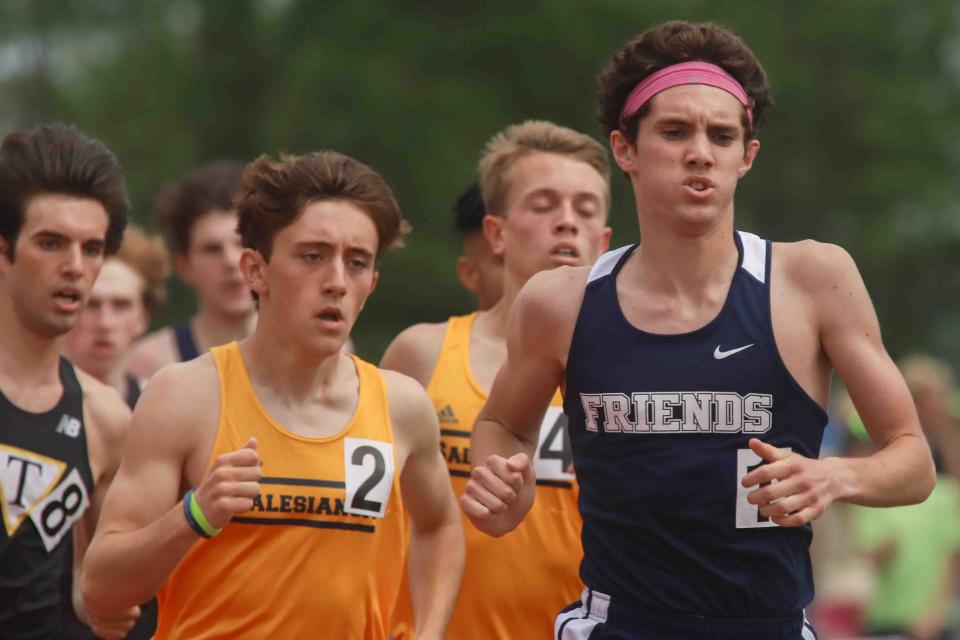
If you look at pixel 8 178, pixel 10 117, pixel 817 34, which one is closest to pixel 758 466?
pixel 8 178

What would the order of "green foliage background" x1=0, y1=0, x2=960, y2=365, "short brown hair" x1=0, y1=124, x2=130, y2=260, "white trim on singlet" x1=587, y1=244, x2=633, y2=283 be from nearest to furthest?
"white trim on singlet" x1=587, y1=244, x2=633, y2=283
"short brown hair" x1=0, y1=124, x2=130, y2=260
"green foliage background" x1=0, y1=0, x2=960, y2=365

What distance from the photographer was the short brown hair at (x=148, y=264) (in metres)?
9.11

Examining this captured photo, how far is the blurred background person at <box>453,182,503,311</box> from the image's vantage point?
760cm

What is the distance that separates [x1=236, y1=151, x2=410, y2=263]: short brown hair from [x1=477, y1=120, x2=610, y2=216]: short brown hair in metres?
1.37

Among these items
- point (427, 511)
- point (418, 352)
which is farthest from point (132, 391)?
point (427, 511)

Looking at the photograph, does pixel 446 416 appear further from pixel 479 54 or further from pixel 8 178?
pixel 479 54

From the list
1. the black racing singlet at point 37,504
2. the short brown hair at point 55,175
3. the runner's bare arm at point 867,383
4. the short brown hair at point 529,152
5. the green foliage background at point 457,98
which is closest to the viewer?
the runner's bare arm at point 867,383

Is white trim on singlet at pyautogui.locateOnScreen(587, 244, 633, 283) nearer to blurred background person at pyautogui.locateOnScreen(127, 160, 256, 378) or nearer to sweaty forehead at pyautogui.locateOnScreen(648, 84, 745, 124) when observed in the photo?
sweaty forehead at pyautogui.locateOnScreen(648, 84, 745, 124)

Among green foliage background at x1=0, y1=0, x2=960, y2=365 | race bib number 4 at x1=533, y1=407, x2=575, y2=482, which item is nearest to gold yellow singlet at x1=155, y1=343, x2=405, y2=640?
race bib number 4 at x1=533, y1=407, x2=575, y2=482

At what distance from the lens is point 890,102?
84.6 ft

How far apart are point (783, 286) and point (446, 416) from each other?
184cm

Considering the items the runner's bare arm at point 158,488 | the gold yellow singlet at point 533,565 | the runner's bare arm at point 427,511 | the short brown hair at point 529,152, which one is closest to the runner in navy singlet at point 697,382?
the runner's bare arm at point 427,511

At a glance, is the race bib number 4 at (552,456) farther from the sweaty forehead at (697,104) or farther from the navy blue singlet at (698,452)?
the sweaty forehead at (697,104)

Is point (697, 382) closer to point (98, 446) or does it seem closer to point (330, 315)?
point (330, 315)
